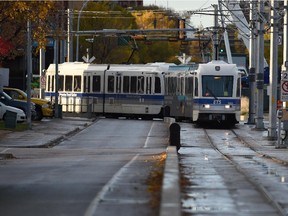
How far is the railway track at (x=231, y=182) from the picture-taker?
13680mm

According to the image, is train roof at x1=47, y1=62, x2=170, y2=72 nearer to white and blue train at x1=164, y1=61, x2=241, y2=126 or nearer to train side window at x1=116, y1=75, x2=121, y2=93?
train side window at x1=116, y1=75, x2=121, y2=93

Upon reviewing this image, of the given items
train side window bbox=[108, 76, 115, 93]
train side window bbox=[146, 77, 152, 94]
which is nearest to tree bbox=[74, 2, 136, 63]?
train side window bbox=[108, 76, 115, 93]

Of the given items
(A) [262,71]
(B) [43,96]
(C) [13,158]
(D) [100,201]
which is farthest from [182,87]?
(D) [100,201]

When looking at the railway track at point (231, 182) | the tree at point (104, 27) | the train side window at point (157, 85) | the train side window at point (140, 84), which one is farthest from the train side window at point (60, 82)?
the tree at point (104, 27)

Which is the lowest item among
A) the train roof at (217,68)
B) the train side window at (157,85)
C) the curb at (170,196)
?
the curb at (170,196)

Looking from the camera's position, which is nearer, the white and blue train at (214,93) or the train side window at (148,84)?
the white and blue train at (214,93)

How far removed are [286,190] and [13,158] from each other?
12881 mm

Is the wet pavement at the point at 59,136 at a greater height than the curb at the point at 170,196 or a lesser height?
lesser

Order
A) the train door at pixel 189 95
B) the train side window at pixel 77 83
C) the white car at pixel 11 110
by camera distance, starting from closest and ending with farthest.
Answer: the white car at pixel 11 110 → the train door at pixel 189 95 → the train side window at pixel 77 83

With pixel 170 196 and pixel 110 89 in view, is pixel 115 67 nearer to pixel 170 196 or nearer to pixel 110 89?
pixel 110 89

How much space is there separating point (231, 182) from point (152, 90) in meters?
36.7

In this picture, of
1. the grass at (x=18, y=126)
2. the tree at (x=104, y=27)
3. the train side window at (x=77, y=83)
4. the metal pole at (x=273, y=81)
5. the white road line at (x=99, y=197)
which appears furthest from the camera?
the tree at (x=104, y=27)

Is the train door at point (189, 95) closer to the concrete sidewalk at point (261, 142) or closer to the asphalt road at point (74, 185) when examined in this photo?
the concrete sidewalk at point (261, 142)

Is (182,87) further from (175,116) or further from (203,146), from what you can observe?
(203,146)
